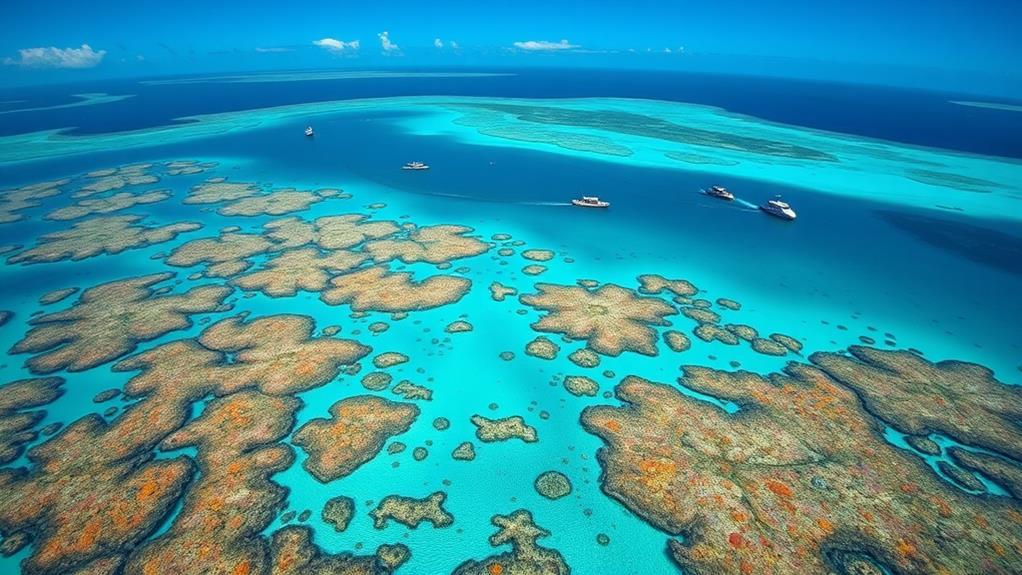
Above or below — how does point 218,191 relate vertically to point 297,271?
above

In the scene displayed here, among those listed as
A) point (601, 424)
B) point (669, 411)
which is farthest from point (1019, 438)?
point (601, 424)

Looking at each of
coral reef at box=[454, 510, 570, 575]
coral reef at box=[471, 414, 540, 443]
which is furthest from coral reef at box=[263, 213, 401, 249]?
coral reef at box=[454, 510, 570, 575]

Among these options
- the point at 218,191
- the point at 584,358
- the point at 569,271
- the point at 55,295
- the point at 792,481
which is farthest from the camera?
the point at 218,191

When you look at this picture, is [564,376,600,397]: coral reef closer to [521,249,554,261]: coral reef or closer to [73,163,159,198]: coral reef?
[521,249,554,261]: coral reef

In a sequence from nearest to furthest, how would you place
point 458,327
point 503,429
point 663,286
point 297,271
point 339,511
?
point 339,511 → point 503,429 → point 458,327 → point 663,286 → point 297,271

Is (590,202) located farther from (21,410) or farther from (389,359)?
(21,410)

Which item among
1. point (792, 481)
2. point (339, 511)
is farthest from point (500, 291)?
point (792, 481)

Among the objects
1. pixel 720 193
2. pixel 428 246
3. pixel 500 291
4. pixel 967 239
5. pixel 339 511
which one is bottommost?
pixel 339 511

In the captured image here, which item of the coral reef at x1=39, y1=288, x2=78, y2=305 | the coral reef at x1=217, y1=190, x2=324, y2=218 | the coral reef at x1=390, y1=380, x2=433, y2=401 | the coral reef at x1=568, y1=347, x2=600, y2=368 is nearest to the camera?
the coral reef at x1=390, y1=380, x2=433, y2=401
